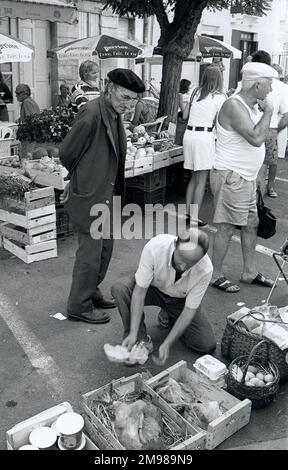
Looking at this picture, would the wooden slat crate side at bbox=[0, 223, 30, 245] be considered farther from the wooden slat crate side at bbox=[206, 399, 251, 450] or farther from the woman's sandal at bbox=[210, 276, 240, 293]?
the wooden slat crate side at bbox=[206, 399, 251, 450]

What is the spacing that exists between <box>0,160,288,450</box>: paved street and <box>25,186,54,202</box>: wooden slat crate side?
0.68m

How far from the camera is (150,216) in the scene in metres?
7.11

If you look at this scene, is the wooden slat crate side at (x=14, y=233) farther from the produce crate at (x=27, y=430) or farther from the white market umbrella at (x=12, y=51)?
the white market umbrella at (x=12, y=51)

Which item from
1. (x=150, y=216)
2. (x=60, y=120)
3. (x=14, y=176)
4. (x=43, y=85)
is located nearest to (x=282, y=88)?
(x=150, y=216)

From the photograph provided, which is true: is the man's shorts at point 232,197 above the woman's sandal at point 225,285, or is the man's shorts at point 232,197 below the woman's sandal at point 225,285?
above

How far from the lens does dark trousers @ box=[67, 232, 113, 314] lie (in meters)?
4.18

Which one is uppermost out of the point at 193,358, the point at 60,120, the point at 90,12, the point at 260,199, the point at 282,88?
the point at 90,12

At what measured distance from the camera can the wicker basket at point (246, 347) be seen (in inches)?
138

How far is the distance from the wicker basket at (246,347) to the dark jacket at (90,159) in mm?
1345

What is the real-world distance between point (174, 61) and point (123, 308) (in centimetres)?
633

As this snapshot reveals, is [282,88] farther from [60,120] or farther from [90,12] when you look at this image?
[90,12]

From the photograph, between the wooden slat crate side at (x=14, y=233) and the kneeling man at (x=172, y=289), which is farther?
the wooden slat crate side at (x=14, y=233)

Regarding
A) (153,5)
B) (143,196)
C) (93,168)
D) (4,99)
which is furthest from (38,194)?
(4,99)

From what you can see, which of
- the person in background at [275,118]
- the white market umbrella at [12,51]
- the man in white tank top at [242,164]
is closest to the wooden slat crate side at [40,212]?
the man in white tank top at [242,164]
